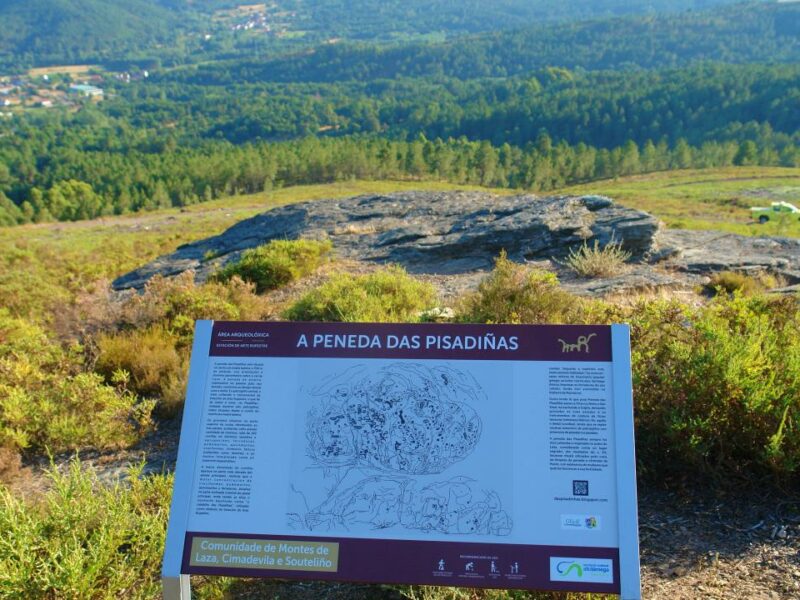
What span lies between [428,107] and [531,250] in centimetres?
13482

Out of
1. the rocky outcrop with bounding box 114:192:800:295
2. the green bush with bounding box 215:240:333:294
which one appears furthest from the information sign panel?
the green bush with bounding box 215:240:333:294

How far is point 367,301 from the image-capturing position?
7688mm

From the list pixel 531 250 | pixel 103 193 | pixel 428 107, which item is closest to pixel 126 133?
pixel 428 107

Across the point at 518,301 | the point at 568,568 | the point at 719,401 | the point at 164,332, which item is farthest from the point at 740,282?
the point at 164,332

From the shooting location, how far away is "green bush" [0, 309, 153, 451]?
5.73 meters

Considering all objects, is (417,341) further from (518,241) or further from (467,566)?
(518,241)

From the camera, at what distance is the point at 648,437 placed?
4.55 metres

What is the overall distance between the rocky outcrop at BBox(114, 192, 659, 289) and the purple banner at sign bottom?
963cm

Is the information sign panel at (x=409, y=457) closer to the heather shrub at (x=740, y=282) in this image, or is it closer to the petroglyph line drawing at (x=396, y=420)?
the petroglyph line drawing at (x=396, y=420)

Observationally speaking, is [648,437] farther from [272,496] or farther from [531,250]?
[531,250]

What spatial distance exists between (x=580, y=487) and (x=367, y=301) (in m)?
4.89

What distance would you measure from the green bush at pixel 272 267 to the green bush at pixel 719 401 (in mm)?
7942

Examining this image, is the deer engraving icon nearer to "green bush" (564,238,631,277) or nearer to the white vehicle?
"green bush" (564,238,631,277)

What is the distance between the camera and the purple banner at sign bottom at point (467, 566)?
2.87 metres
